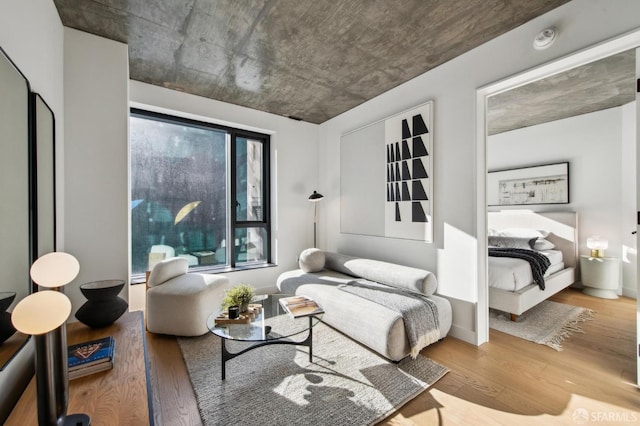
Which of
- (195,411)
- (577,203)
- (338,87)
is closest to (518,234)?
(577,203)

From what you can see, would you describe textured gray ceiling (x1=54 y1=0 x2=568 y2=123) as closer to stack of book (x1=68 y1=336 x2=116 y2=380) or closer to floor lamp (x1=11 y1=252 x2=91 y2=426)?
floor lamp (x1=11 y1=252 x2=91 y2=426)

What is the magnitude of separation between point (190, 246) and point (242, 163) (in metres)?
1.39

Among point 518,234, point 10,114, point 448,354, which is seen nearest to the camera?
point 10,114

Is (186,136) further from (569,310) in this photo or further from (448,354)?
(569,310)

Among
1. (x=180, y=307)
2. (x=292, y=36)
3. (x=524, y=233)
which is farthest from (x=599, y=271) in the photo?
(x=180, y=307)

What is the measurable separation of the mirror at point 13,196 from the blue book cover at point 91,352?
286mm

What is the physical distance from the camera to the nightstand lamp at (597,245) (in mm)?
3771

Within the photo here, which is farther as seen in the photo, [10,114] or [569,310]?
[569,310]

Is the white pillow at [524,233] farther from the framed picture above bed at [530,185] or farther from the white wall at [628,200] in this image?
the white wall at [628,200]

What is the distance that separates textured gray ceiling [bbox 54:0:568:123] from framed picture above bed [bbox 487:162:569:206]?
3184mm

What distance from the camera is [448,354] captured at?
7.36ft

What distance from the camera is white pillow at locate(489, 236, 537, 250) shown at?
153 inches

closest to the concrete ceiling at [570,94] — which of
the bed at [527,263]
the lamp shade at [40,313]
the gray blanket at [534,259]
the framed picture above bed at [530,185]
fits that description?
the framed picture above bed at [530,185]

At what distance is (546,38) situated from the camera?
193 centimetres
